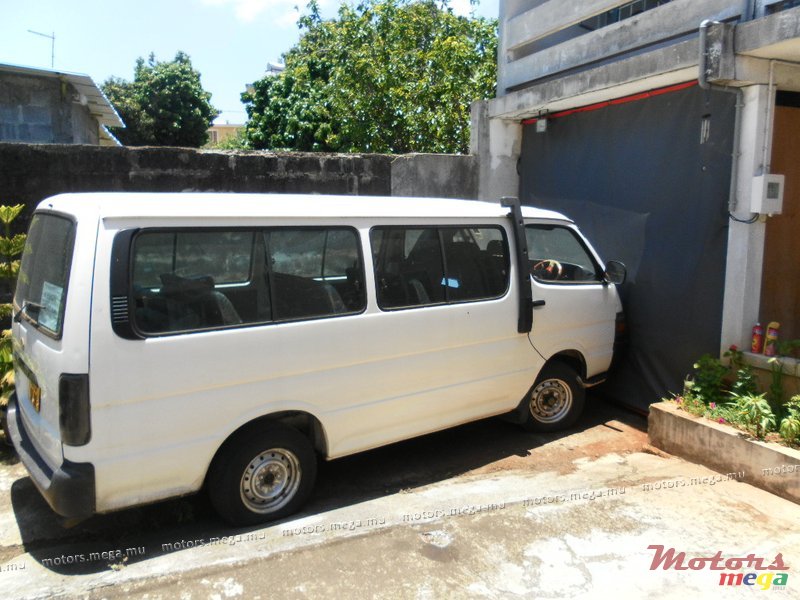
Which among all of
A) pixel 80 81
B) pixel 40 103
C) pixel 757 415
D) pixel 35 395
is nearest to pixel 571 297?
pixel 757 415

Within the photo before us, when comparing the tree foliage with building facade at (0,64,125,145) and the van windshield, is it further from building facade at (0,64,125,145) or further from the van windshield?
the van windshield

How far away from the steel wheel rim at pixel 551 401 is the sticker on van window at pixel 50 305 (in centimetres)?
356

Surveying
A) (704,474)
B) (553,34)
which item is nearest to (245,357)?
(704,474)

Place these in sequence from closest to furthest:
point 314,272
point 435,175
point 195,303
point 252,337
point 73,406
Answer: point 73,406
point 195,303
point 252,337
point 314,272
point 435,175

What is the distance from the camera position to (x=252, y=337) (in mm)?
3789

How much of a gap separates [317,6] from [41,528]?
15.2 meters

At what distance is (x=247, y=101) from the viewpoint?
17.5 metres

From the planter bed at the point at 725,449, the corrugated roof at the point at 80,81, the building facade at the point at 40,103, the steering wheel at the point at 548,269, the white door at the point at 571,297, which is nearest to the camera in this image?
the planter bed at the point at 725,449

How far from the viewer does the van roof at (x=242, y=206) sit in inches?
138

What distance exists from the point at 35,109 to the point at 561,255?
29.1 feet

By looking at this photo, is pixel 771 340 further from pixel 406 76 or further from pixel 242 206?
pixel 406 76

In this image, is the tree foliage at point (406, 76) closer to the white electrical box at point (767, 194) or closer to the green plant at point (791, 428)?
the white electrical box at point (767, 194)

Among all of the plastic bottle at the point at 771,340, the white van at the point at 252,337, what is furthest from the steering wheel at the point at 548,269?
the plastic bottle at the point at 771,340

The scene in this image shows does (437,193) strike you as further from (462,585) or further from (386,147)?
(462,585)
